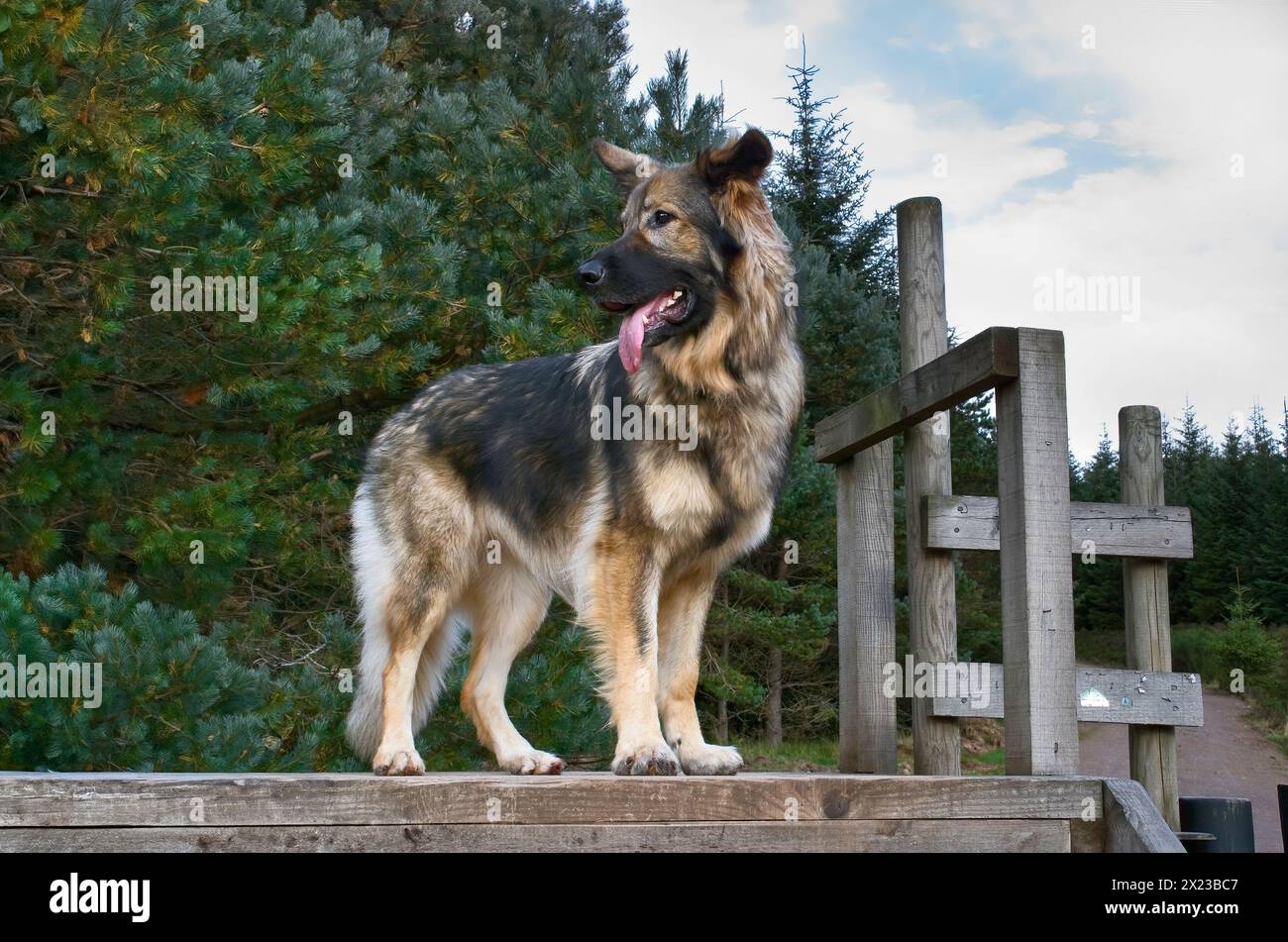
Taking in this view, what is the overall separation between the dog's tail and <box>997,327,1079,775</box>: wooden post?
233 cm

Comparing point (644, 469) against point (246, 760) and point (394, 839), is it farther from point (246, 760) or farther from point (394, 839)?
point (246, 760)

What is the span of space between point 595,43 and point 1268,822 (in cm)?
1130

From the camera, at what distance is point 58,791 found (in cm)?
279

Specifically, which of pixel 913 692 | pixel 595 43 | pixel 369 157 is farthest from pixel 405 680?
pixel 595 43

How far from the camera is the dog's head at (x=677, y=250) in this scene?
157 inches

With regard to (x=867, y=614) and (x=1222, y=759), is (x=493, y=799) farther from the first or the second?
(x=1222, y=759)

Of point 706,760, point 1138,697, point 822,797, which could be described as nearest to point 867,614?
point 706,760

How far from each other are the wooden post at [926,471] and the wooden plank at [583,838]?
2.14 meters

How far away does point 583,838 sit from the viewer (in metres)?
2.87

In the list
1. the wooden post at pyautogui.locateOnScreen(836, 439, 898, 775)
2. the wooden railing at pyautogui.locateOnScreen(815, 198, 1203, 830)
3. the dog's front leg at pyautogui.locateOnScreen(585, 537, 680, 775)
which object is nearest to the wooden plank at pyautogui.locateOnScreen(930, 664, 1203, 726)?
the wooden railing at pyautogui.locateOnScreen(815, 198, 1203, 830)

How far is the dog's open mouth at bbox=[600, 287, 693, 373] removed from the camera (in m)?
3.99

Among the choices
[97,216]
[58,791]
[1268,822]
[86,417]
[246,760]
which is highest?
[97,216]
